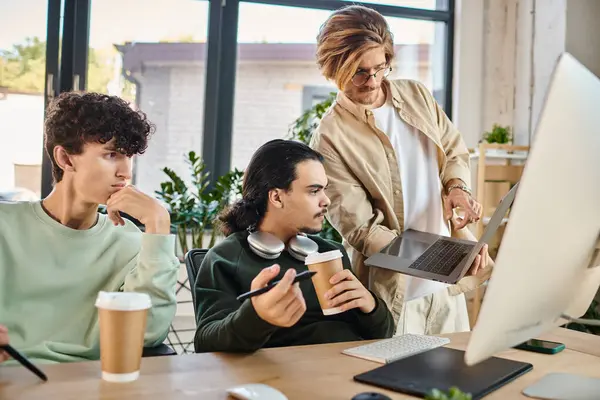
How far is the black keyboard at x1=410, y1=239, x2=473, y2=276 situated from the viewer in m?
1.54

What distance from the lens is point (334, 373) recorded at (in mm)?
1167

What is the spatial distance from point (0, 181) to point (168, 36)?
1367 millimetres

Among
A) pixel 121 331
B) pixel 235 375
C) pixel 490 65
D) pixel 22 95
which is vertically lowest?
pixel 235 375

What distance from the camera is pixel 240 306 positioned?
4.67 ft

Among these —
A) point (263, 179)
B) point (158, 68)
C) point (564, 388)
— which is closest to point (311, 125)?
point (158, 68)

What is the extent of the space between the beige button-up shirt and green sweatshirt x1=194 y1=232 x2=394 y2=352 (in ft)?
0.85

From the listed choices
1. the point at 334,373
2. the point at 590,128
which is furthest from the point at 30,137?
the point at 590,128

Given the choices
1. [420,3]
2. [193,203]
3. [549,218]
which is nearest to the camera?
[549,218]

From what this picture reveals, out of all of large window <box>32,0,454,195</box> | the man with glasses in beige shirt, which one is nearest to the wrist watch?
the man with glasses in beige shirt

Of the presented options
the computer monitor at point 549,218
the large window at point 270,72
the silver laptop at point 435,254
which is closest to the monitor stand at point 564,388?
the computer monitor at point 549,218

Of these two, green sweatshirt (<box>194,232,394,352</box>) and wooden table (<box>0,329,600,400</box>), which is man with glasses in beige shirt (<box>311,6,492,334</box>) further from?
wooden table (<box>0,329,600,400</box>)

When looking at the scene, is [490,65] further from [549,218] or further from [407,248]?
[549,218]

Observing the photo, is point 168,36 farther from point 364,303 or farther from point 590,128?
point 590,128

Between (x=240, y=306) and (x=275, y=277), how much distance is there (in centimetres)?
12
